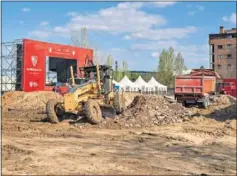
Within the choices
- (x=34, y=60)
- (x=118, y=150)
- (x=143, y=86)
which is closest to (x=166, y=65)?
(x=143, y=86)

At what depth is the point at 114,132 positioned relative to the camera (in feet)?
47.1

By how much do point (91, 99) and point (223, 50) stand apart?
87487 mm

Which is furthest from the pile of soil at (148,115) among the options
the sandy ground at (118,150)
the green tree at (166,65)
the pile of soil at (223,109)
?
the green tree at (166,65)

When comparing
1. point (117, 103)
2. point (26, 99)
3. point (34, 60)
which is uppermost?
point (34, 60)

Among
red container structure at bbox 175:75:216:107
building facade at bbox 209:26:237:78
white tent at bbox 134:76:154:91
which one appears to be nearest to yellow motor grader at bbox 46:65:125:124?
red container structure at bbox 175:75:216:107

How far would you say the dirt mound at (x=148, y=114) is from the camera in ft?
52.8

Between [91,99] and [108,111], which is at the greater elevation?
[91,99]

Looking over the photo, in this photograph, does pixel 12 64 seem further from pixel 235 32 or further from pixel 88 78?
pixel 235 32

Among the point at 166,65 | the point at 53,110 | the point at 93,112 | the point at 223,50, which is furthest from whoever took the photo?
the point at 223,50

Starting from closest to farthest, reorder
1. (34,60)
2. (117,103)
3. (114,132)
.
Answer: (114,132) → (117,103) → (34,60)

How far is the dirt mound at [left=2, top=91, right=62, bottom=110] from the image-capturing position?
1091 inches

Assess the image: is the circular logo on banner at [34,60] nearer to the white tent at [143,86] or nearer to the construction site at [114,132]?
the construction site at [114,132]

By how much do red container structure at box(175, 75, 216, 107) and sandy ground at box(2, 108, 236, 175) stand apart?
356 inches

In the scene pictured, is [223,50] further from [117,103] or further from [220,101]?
[117,103]
